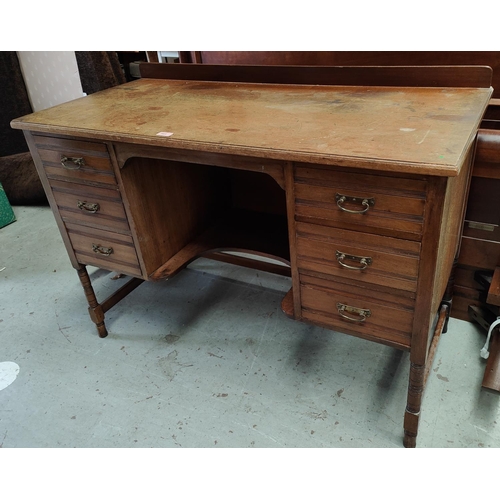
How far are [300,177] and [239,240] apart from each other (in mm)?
847

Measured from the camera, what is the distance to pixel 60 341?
7.16 ft

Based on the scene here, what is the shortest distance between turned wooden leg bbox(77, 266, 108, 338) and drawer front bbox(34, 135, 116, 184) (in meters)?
0.48

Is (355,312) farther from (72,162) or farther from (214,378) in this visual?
A: (72,162)

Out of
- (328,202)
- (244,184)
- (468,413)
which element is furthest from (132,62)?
(468,413)

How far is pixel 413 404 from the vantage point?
4.95 ft

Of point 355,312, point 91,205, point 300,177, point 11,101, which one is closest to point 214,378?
point 355,312

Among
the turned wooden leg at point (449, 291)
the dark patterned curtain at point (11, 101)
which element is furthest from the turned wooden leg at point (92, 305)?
the dark patterned curtain at point (11, 101)

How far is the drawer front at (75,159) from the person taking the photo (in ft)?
5.47

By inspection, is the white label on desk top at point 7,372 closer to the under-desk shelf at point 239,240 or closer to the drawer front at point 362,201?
the under-desk shelf at point 239,240

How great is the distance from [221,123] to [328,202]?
47 cm

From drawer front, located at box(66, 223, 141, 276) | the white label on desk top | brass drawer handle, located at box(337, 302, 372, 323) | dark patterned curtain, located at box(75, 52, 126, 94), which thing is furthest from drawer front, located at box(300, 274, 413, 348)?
dark patterned curtain, located at box(75, 52, 126, 94)

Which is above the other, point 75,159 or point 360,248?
point 75,159

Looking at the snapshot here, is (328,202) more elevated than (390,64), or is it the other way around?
(390,64)

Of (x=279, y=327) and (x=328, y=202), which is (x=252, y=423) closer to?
(x=279, y=327)
